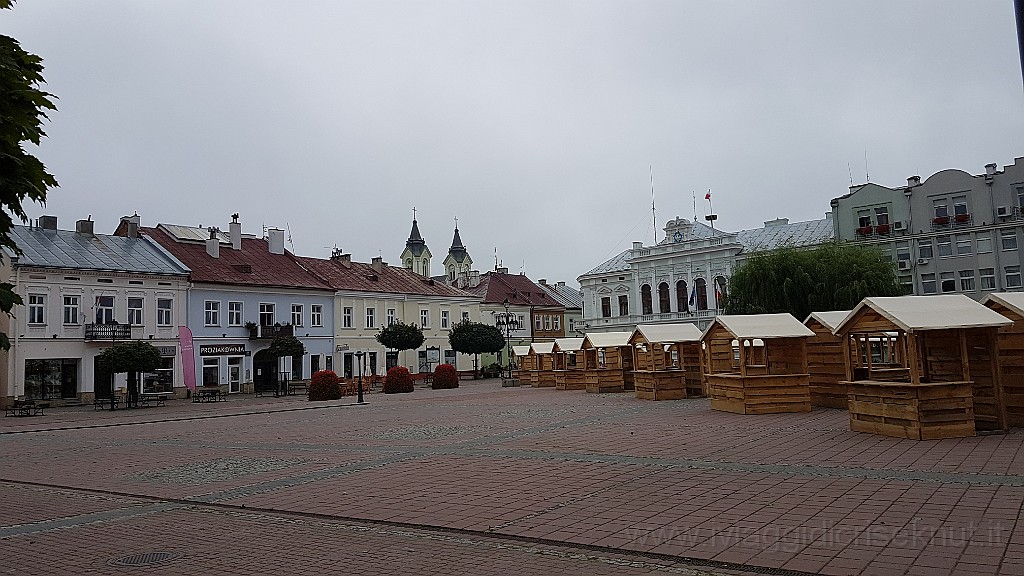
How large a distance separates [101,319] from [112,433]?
2018 centimetres

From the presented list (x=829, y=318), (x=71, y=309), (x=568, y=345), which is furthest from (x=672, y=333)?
(x=71, y=309)

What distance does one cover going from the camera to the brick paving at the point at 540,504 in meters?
6.48

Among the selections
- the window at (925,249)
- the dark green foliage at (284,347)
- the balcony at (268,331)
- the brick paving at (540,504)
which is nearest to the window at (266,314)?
the balcony at (268,331)

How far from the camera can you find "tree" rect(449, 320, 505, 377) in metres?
57.8

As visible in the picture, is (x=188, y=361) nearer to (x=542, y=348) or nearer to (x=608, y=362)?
(x=542, y=348)

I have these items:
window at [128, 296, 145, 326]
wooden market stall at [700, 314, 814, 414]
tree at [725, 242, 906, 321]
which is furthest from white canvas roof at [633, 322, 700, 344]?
window at [128, 296, 145, 326]

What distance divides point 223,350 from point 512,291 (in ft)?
120

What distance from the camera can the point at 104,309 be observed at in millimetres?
39844

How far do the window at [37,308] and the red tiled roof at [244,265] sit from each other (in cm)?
795

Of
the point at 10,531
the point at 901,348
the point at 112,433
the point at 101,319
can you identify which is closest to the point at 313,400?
the point at 101,319

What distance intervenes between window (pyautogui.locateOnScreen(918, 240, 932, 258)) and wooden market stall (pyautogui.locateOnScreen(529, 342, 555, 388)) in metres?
25.0

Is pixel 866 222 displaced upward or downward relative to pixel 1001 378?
upward

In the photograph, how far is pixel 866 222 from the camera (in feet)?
176

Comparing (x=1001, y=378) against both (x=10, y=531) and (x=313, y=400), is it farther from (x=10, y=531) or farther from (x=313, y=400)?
(x=313, y=400)
